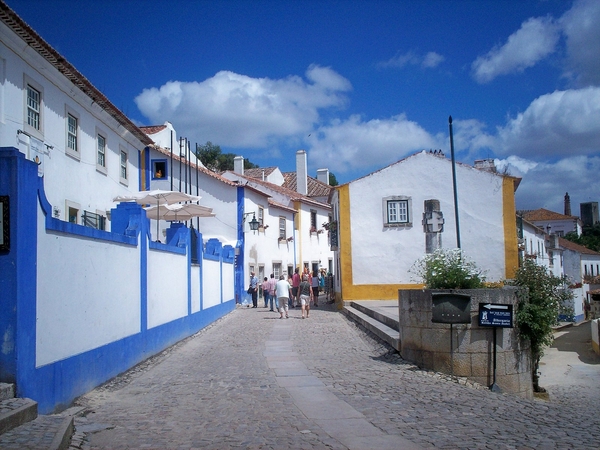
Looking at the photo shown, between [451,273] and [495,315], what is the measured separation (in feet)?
3.26

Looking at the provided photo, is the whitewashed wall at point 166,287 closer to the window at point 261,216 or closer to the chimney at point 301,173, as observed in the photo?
the window at point 261,216

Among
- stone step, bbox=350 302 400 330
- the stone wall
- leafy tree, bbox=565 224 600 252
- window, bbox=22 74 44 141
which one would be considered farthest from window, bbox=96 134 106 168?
leafy tree, bbox=565 224 600 252

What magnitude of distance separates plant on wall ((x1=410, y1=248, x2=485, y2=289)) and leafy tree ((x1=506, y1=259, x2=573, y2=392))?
A: 30.7 inches

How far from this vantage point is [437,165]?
2417 centimetres

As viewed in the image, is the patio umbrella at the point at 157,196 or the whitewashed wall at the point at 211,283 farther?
the whitewashed wall at the point at 211,283

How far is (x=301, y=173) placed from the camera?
44.9 meters

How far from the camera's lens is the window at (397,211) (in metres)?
24.1

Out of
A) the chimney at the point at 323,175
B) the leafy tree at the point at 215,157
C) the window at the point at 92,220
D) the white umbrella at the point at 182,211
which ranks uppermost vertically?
the leafy tree at the point at 215,157

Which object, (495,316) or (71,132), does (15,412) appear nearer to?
(495,316)

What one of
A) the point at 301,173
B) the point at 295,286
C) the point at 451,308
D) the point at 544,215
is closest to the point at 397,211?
the point at 295,286

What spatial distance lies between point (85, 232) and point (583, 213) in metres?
105

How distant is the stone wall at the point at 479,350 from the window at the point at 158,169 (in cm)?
2013

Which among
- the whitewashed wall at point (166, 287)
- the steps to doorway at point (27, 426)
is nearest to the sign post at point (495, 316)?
the steps to doorway at point (27, 426)

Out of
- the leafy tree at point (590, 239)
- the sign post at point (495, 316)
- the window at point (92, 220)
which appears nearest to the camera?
the sign post at point (495, 316)
